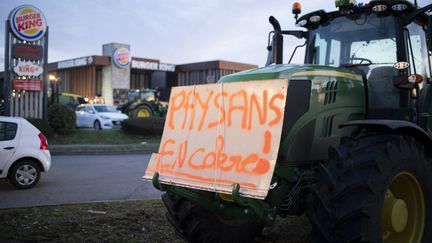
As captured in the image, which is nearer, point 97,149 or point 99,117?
point 97,149

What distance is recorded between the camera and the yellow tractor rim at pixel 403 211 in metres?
4.12

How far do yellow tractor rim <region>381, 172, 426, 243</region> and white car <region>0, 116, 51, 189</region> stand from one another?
807cm

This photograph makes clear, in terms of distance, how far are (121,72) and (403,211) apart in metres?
44.1

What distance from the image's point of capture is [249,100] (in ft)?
13.9

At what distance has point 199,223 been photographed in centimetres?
483

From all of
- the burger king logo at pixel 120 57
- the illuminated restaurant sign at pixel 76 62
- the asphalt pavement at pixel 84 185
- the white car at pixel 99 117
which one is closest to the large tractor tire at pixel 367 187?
the asphalt pavement at pixel 84 185

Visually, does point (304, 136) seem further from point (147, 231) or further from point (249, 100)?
point (147, 231)

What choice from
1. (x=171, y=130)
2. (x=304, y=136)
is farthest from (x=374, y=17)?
(x=171, y=130)

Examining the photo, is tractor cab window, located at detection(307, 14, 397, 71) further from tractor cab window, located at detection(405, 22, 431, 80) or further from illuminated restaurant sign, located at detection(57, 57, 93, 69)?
illuminated restaurant sign, located at detection(57, 57, 93, 69)

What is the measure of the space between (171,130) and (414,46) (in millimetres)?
3123

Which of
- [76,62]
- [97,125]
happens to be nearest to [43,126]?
[97,125]

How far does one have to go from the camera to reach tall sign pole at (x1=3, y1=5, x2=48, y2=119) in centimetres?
1894

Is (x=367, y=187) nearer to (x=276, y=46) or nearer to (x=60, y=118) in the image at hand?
(x=276, y=46)

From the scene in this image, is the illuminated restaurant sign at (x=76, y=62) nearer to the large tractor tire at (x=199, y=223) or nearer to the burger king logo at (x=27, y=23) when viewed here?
the burger king logo at (x=27, y=23)
